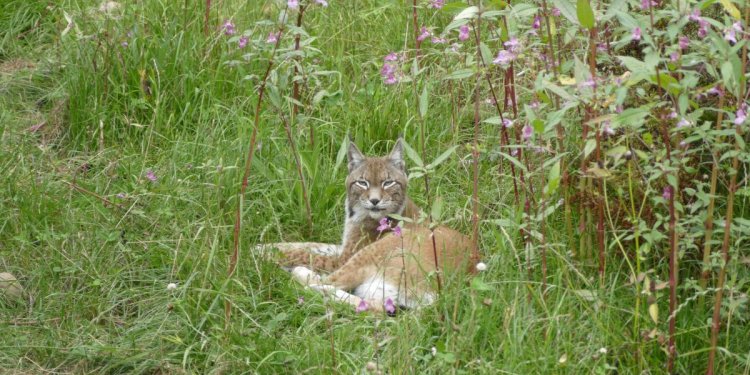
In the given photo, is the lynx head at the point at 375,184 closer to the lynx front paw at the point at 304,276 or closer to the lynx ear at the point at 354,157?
the lynx ear at the point at 354,157

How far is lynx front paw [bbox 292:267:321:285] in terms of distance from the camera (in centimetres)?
591

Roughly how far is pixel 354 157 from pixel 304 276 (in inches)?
33.9

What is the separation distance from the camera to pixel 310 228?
651 cm

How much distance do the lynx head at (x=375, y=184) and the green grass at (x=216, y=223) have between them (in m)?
0.19

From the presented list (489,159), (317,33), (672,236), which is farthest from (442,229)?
(317,33)

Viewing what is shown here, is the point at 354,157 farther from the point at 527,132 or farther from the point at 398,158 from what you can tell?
the point at 527,132

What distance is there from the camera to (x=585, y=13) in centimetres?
393

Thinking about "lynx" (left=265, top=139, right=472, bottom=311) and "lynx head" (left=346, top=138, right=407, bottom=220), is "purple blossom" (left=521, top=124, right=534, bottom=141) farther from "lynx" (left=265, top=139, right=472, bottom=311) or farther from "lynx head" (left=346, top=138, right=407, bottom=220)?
"lynx head" (left=346, top=138, right=407, bottom=220)

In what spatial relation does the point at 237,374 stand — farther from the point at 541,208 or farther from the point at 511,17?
the point at 511,17

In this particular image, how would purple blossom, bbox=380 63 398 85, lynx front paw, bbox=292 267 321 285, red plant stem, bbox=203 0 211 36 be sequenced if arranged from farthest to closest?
red plant stem, bbox=203 0 211 36 → purple blossom, bbox=380 63 398 85 → lynx front paw, bbox=292 267 321 285

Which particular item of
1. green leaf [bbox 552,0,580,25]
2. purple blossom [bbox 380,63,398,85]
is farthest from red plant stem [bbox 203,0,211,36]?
green leaf [bbox 552,0,580,25]

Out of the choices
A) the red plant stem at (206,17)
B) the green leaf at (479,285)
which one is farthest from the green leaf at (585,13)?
the red plant stem at (206,17)

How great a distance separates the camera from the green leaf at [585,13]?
392cm

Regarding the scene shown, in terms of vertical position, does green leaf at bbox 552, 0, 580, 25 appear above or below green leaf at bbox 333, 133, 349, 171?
above
